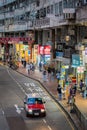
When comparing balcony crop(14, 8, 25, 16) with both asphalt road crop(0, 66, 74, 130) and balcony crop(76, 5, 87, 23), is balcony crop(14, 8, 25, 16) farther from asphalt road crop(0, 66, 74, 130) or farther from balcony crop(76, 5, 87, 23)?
balcony crop(76, 5, 87, 23)

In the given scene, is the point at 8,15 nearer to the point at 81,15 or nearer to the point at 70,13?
the point at 70,13

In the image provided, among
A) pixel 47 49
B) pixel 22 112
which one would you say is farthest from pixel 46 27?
pixel 22 112

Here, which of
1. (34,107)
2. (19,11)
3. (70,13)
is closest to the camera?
(34,107)

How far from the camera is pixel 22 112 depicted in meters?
39.6

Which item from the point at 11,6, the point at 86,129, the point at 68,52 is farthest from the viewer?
the point at 11,6

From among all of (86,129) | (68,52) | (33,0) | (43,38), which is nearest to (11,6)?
(33,0)

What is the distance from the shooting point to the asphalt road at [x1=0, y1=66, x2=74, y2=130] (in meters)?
34.2

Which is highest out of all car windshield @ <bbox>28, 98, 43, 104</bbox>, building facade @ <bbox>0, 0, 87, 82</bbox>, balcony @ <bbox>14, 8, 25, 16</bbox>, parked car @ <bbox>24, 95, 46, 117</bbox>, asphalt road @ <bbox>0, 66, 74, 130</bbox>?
balcony @ <bbox>14, 8, 25, 16</bbox>

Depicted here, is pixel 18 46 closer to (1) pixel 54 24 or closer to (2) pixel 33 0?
(2) pixel 33 0

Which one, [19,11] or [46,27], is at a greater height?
[19,11]

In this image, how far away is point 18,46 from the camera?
100562 mm

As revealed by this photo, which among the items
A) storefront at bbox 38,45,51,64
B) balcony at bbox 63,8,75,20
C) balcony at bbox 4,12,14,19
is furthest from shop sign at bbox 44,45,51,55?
balcony at bbox 4,12,14,19

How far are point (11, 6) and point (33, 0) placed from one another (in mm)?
26244

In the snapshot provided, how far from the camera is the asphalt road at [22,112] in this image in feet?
112
